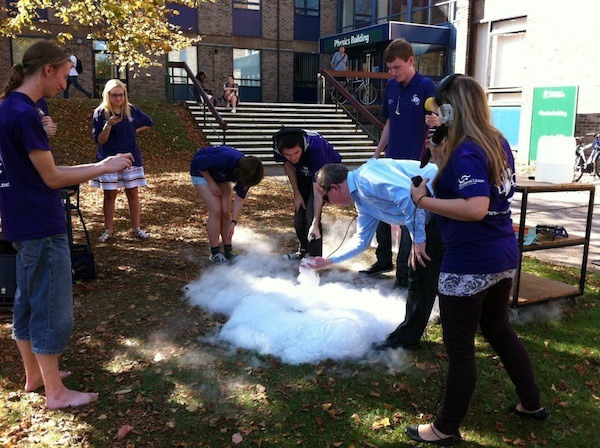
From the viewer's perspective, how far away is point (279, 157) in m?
5.14

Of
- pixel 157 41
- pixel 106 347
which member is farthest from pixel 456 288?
pixel 157 41

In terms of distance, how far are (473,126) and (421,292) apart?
1426mm

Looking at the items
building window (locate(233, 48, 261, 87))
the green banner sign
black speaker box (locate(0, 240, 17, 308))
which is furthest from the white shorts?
building window (locate(233, 48, 261, 87))

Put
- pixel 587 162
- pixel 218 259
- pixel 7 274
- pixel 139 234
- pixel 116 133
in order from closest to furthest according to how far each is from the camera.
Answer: pixel 7 274, pixel 218 259, pixel 116 133, pixel 139 234, pixel 587 162

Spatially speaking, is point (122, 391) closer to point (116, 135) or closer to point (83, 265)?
point (83, 265)

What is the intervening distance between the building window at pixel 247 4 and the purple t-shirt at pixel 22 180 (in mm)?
21835

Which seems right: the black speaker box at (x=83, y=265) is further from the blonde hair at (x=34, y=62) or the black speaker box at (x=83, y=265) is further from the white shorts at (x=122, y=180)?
the blonde hair at (x=34, y=62)

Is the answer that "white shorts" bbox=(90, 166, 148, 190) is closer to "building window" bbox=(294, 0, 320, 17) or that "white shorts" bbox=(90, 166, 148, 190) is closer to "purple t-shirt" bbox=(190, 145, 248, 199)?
"purple t-shirt" bbox=(190, 145, 248, 199)

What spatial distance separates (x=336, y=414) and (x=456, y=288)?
110 centimetres

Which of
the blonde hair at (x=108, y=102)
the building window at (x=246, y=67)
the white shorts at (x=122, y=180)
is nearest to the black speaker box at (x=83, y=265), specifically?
the white shorts at (x=122, y=180)

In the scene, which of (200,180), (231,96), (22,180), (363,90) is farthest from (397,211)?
(363,90)

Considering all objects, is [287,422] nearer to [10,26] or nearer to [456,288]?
[456,288]

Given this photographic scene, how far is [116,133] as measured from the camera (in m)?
6.18

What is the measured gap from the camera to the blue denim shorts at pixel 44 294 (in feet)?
9.56
